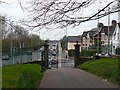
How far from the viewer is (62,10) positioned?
16.0 metres

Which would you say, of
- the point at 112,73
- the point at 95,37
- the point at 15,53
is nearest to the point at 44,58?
the point at 15,53

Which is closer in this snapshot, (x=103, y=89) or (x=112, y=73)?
(x=103, y=89)

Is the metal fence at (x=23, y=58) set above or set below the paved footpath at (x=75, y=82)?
above

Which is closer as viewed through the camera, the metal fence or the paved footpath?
the paved footpath

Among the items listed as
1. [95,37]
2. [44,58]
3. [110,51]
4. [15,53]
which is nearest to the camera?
[44,58]

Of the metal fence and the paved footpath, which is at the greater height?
the metal fence

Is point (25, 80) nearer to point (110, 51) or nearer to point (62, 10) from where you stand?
point (62, 10)

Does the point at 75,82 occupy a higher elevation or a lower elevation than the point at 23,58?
lower

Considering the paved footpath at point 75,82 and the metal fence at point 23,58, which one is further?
the metal fence at point 23,58

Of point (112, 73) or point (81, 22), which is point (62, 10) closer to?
point (81, 22)

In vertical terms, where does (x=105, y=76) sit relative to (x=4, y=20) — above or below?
below

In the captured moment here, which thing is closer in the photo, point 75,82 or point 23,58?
point 75,82

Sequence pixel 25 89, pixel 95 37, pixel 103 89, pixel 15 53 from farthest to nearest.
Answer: pixel 95 37 < pixel 15 53 < pixel 103 89 < pixel 25 89

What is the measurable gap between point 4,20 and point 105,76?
7.42 m
